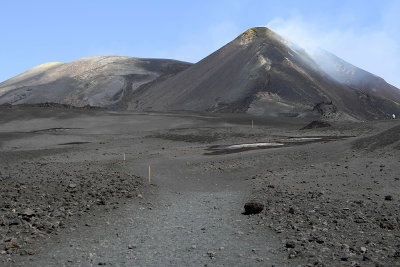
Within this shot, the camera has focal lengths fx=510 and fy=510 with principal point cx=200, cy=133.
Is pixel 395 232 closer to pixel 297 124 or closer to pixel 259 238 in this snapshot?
pixel 259 238

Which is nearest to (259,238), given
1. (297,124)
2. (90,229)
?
(90,229)

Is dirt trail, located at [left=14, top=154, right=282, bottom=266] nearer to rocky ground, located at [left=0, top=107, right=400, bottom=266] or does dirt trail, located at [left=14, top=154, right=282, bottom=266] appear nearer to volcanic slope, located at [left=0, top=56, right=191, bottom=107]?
rocky ground, located at [left=0, top=107, right=400, bottom=266]

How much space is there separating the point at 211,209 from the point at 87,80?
98141 mm

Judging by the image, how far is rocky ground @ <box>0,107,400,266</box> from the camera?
8.03 metres

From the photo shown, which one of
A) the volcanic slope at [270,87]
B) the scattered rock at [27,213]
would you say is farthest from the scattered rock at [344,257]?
the volcanic slope at [270,87]

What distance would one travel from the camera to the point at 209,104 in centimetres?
6731

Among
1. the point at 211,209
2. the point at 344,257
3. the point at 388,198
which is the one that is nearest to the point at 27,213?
the point at 211,209

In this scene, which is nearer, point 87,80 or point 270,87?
point 270,87

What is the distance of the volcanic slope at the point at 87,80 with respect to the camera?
96.1 metres

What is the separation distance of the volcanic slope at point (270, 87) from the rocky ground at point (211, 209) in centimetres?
3934

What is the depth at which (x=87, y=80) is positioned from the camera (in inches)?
4186

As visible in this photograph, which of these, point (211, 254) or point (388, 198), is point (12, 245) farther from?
point (388, 198)

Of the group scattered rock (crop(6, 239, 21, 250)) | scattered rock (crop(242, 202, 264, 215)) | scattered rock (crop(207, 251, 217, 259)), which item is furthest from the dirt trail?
scattered rock (crop(6, 239, 21, 250))

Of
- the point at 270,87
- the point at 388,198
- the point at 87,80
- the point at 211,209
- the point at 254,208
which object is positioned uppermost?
the point at 87,80
